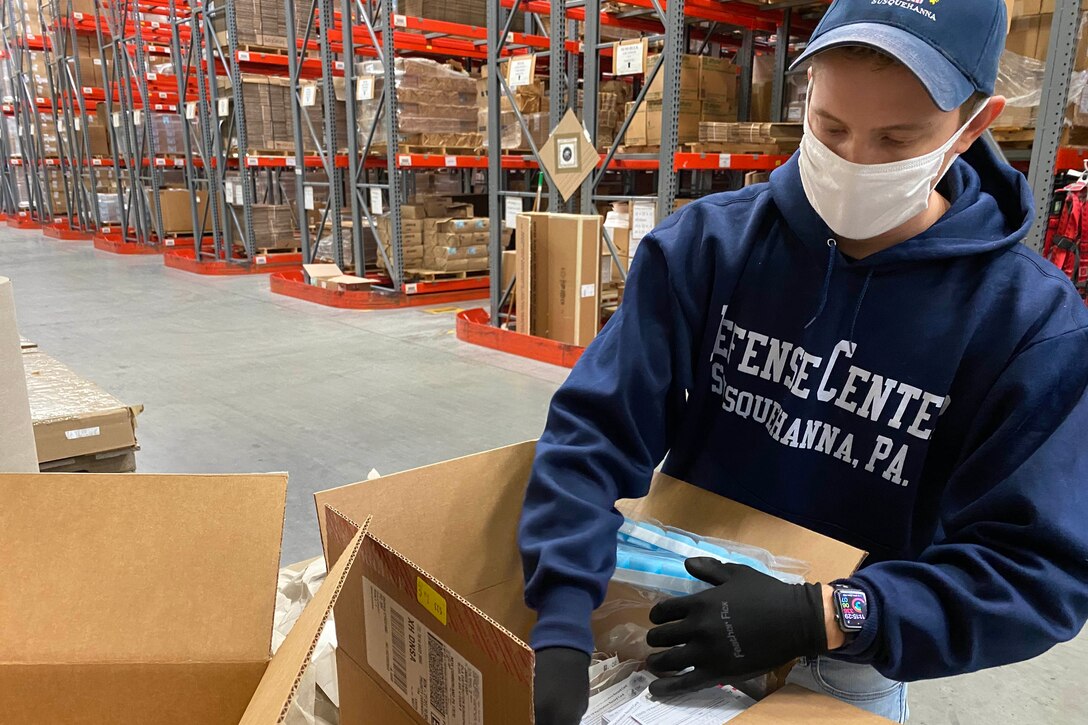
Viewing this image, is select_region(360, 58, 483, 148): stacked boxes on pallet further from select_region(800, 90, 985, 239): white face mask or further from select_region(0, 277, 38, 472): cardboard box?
select_region(800, 90, 985, 239): white face mask

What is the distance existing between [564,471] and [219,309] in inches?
272

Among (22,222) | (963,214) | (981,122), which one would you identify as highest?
(981,122)

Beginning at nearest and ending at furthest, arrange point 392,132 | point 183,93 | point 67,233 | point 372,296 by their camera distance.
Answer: point 392,132
point 372,296
point 183,93
point 67,233

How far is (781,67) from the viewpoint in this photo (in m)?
6.82

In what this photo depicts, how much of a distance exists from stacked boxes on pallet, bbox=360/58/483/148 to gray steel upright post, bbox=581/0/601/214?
8.07 feet

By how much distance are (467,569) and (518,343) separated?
4245mm

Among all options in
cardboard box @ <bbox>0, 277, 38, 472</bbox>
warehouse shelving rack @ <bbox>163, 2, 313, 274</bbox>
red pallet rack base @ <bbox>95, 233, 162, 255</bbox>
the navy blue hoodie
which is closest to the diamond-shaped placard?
the navy blue hoodie

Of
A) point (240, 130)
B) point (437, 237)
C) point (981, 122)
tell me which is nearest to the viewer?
point (981, 122)

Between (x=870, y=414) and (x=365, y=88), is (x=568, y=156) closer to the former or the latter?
(x=365, y=88)

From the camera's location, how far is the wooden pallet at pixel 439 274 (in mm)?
7672

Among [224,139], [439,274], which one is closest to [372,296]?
[439,274]

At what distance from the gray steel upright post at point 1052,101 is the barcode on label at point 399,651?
3.38m

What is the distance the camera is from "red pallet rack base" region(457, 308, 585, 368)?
5102 mm

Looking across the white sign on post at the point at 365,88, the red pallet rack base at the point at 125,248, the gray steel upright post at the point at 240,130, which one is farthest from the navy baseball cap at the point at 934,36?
the red pallet rack base at the point at 125,248
